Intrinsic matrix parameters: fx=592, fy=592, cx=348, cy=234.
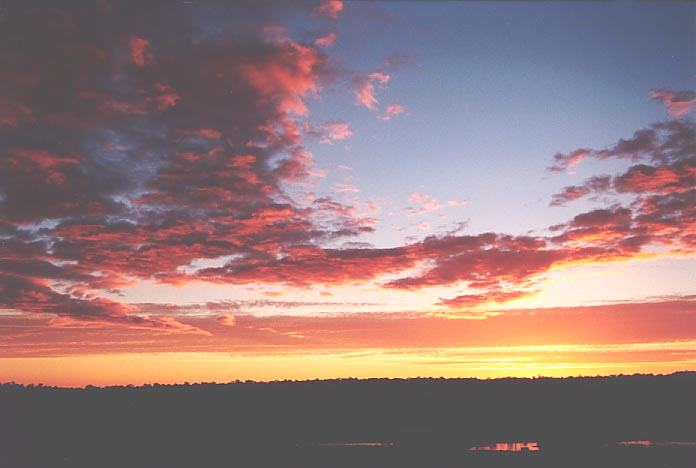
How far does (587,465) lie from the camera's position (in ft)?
78.7

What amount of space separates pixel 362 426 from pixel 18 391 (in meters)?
50.4

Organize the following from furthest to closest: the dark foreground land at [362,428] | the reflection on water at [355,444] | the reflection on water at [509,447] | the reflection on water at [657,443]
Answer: the reflection on water at [355,444]
the reflection on water at [509,447]
the reflection on water at [657,443]
the dark foreground land at [362,428]

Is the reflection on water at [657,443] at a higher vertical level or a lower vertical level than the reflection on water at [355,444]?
higher

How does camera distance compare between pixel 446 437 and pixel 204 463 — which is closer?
pixel 204 463

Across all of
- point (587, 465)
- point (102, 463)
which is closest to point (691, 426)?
point (587, 465)

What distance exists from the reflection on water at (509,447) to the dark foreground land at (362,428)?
168mm

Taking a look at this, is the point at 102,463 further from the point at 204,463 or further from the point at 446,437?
→ the point at 446,437

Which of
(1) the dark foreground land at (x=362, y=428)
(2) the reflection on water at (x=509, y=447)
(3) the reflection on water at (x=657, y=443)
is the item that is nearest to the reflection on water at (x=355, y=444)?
(1) the dark foreground land at (x=362, y=428)

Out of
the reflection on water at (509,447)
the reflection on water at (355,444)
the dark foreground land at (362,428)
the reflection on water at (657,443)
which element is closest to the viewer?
the dark foreground land at (362,428)

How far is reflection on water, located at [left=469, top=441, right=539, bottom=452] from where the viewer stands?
2981 cm

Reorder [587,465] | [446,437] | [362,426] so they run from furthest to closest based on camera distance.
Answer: [362,426], [446,437], [587,465]

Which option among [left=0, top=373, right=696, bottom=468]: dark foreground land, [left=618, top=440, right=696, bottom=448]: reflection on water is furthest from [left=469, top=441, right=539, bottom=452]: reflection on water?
[left=618, top=440, right=696, bottom=448]: reflection on water

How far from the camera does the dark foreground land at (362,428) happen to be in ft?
91.9

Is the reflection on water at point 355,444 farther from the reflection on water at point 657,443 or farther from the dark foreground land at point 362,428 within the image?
the reflection on water at point 657,443
